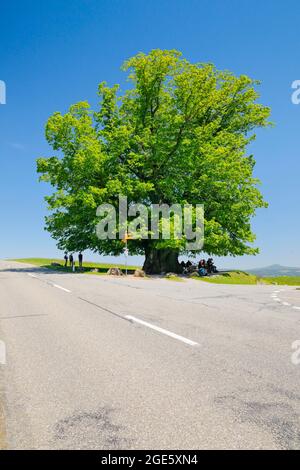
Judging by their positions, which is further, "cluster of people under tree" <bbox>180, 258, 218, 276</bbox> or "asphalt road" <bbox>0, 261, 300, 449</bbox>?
"cluster of people under tree" <bbox>180, 258, 218, 276</bbox>

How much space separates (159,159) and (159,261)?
28.7ft

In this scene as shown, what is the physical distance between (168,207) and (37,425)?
30039mm

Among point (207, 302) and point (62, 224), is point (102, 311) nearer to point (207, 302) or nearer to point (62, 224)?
point (207, 302)

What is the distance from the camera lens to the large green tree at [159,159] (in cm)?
3284

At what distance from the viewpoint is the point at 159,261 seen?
3466cm

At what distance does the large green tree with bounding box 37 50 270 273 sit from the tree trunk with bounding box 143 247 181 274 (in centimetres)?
9

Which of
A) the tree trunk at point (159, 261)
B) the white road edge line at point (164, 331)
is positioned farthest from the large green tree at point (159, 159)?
the white road edge line at point (164, 331)

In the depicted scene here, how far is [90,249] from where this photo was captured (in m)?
37.6
